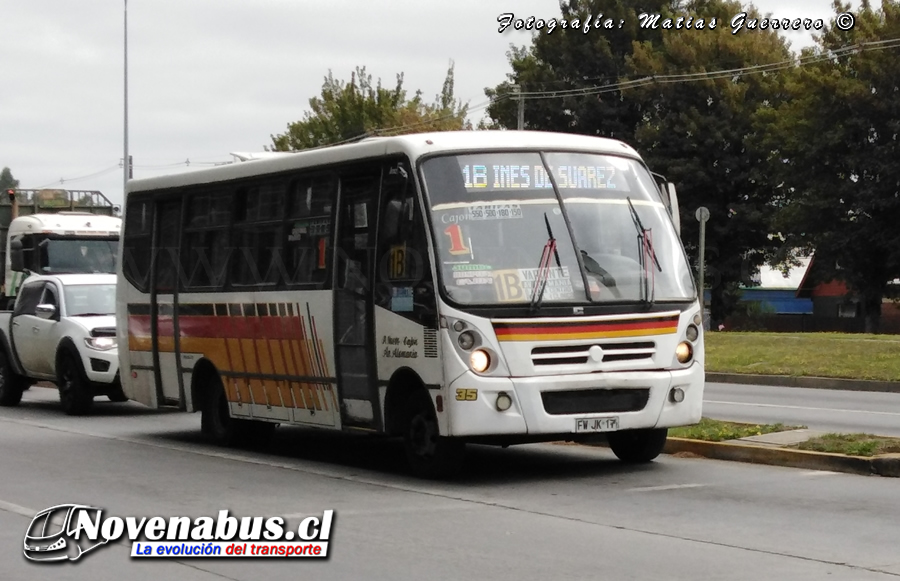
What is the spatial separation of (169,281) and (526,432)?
6.39 m

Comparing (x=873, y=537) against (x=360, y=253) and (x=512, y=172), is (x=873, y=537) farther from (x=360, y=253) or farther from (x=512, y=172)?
(x=360, y=253)

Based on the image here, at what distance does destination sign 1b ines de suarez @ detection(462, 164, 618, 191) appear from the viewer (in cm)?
1218

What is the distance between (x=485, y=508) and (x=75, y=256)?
834 inches

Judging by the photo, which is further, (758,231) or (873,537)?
(758,231)

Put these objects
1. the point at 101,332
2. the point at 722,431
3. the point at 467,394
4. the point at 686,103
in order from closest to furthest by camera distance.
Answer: the point at 467,394 → the point at 722,431 → the point at 101,332 → the point at 686,103

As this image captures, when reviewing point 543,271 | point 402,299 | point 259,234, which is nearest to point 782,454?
point 543,271

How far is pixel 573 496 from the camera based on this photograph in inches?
439

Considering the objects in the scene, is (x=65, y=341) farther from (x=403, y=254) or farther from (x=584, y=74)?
(x=584, y=74)

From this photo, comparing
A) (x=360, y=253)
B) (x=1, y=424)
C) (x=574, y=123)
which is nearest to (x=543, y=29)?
(x=574, y=123)

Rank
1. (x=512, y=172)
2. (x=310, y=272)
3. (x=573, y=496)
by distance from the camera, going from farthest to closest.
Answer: (x=310, y=272) < (x=512, y=172) < (x=573, y=496)

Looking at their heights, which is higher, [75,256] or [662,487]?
[75,256]

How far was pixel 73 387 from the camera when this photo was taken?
20.2 m

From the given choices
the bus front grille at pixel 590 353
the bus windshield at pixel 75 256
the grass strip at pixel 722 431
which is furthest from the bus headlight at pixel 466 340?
the bus windshield at pixel 75 256

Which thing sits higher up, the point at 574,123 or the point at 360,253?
the point at 574,123
